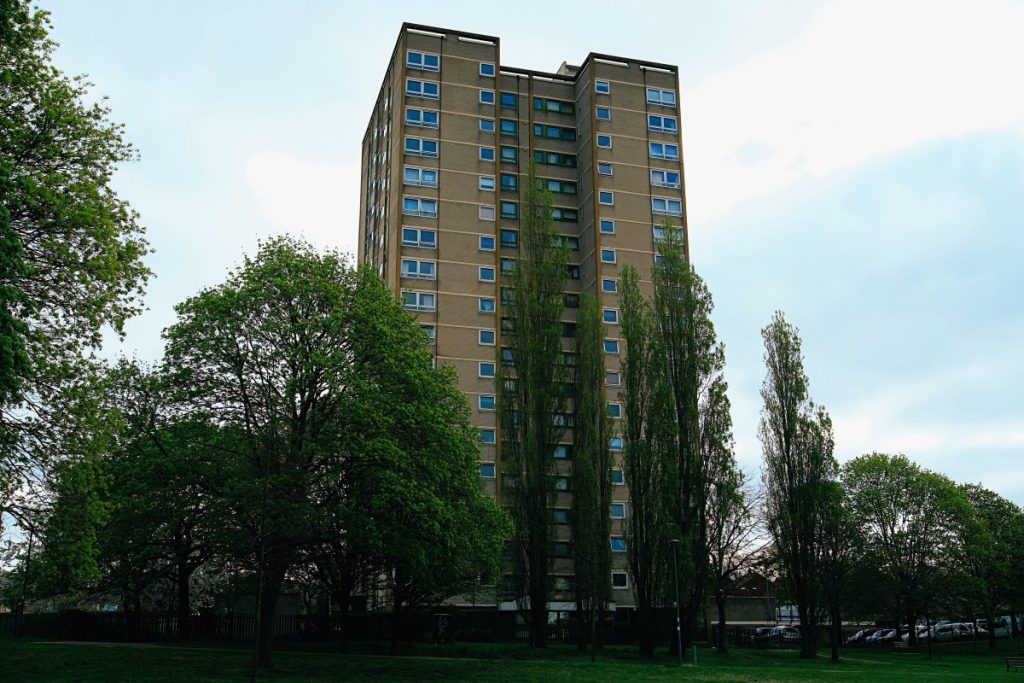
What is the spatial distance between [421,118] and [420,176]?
5.42 metres

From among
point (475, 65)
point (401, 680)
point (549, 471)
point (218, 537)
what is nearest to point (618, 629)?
point (549, 471)

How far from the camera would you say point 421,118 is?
7662 cm

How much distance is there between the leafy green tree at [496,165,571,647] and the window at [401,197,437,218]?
13931 mm

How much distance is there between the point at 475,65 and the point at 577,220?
16408 mm

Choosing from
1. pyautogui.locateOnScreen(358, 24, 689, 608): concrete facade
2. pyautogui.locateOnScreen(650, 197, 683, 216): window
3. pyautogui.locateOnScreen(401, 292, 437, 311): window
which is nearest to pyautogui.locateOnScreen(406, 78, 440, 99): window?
pyautogui.locateOnScreen(358, 24, 689, 608): concrete facade

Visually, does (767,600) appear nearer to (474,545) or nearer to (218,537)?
(474,545)

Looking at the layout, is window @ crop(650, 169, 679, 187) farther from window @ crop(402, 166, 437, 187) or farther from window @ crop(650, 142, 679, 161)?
window @ crop(402, 166, 437, 187)

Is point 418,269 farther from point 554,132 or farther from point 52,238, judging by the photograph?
point 52,238

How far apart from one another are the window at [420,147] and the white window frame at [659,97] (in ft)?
70.5

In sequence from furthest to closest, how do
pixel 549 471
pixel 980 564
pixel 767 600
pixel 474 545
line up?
pixel 767 600 → pixel 980 564 → pixel 549 471 → pixel 474 545

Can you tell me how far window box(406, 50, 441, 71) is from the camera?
7794 cm

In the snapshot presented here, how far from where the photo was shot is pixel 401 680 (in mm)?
32281

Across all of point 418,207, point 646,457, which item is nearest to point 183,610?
point 646,457

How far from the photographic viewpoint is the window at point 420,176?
74688 mm
